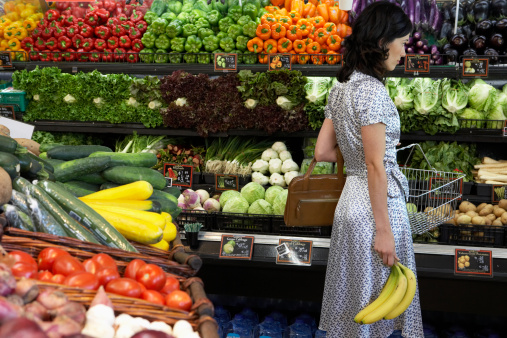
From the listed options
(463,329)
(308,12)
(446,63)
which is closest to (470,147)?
(446,63)

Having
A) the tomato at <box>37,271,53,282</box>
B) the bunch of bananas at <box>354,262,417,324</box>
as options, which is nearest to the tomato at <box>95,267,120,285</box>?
the tomato at <box>37,271,53,282</box>

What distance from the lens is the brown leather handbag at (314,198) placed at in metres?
2.43

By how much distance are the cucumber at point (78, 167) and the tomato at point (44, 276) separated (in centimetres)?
98

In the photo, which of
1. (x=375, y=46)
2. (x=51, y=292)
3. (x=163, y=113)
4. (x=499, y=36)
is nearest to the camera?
(x=51, y=292)

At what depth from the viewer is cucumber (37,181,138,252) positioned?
67.0 inches

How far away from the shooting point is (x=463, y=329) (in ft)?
10.4

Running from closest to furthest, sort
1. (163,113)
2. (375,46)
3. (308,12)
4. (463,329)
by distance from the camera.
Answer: (375,46) < (463,329) < (163,113) < (308,12)

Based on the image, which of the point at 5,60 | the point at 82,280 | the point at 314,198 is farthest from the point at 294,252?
the point at 5,60

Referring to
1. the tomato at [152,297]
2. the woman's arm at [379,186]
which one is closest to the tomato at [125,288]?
the tomato at [152,297]

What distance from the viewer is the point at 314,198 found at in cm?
245

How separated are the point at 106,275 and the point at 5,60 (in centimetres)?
366

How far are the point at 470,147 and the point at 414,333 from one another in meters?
1.90

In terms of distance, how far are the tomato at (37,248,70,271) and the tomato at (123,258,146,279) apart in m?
0.17

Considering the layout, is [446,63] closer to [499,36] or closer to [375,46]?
[499,36]
